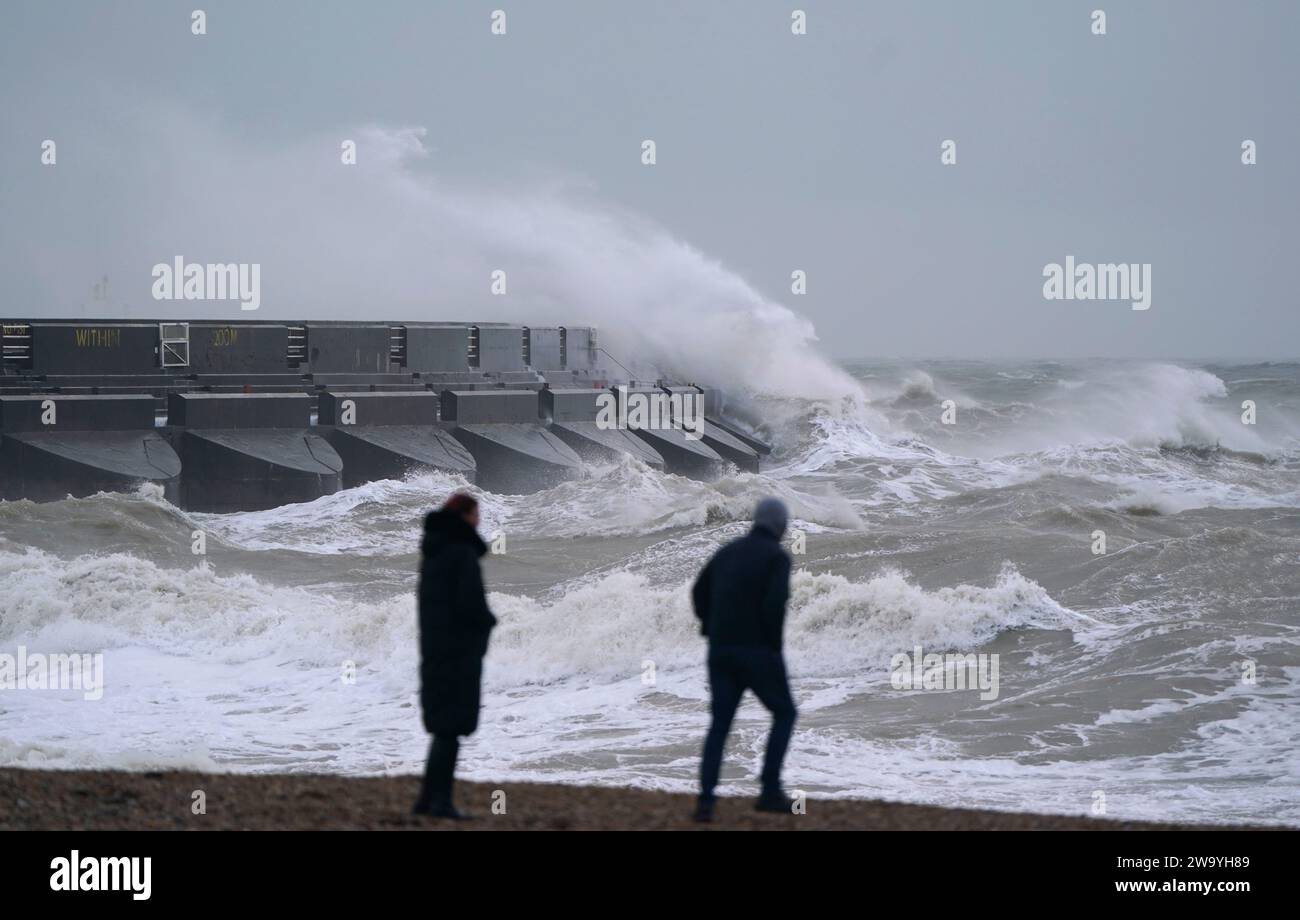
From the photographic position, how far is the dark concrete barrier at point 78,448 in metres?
23.7

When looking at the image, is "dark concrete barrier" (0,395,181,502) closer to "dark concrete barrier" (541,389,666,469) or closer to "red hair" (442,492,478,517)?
"dark concrete barrier" (541,389,666,469)

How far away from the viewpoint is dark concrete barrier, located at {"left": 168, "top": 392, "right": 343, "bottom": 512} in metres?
25.0

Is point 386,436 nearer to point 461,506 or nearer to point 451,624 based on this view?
point 461,506

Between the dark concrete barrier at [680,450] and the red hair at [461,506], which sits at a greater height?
the dark concrete barrier at [680,450]

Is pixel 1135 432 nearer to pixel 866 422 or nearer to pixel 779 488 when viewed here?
pixel 866 422

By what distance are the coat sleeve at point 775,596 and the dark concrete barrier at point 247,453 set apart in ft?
66.8

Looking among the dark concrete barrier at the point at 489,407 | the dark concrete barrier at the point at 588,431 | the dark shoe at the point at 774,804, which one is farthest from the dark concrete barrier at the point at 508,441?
the dark shoe at the point at 774,804

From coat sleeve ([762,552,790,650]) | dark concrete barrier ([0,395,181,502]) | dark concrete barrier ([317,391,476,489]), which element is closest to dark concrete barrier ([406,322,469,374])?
dark concrete barrier ([317,391,476,489])

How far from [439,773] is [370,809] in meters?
0.43

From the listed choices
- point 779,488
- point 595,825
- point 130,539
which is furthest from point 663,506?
point 595,825

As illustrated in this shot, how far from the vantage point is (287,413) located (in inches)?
1049

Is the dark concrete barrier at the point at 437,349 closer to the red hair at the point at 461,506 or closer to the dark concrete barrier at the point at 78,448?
the dark concrete barrier at the point at 78,448
